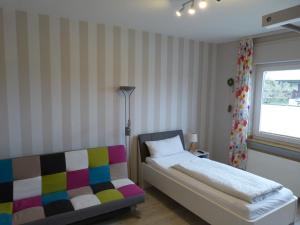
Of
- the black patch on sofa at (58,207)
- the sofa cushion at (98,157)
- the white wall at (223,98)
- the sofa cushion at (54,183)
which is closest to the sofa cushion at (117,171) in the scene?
the sofa cushion at (98,157)

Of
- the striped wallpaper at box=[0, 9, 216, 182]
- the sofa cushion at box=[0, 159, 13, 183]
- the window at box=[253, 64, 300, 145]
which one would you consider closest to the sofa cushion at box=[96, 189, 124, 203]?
the striped wallpaper at box=[0, 9, 216, 182]

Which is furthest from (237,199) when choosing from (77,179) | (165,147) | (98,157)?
(77,179)

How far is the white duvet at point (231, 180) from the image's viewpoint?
2209 millimetres

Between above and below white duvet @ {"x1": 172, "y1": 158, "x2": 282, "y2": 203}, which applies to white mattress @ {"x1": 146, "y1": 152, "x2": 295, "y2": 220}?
below

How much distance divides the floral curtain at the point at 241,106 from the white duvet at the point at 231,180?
92 centimetres

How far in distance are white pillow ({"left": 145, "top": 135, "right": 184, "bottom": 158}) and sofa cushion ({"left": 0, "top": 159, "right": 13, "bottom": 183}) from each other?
6.05ft

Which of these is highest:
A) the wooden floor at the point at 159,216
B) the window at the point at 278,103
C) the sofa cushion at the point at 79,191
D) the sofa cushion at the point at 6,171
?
the window at the point at 278,103

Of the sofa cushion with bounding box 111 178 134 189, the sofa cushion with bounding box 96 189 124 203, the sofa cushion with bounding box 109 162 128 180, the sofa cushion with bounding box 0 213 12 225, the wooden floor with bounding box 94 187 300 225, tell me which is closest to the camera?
the sofa cushion with bounding box 0 213 12 225

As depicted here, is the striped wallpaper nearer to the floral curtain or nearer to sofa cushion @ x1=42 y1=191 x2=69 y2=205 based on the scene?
sofa cushion @ x1=42 y1=191 x2=69 y2=205

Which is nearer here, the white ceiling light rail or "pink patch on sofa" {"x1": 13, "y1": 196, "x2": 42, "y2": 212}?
the white ceiling light rail

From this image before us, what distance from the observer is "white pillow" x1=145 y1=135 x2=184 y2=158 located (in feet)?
11.2

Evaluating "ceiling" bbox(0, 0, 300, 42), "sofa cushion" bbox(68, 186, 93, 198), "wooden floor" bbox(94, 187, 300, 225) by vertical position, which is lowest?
"wooden floor" bbox(94, 187, 300, 225)

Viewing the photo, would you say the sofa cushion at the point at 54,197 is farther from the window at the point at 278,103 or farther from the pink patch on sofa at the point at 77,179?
the window at the point at 278,103

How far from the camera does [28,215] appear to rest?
80.8 inches
